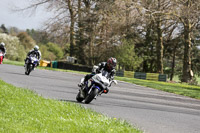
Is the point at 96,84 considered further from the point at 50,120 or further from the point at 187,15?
the point at 187,15

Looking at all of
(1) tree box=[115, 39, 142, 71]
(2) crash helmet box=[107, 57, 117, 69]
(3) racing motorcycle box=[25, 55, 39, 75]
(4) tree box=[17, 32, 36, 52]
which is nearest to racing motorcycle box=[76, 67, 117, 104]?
(2) crash helmet box=[107, 57, 117, 69]

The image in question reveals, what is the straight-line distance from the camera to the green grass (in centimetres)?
644

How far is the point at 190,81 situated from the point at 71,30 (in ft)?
58.5

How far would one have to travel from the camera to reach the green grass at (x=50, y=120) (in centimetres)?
644

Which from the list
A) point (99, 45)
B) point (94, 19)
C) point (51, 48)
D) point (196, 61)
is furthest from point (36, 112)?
point (51, 48)

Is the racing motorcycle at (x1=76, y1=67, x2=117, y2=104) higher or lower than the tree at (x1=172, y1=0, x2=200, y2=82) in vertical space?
lower

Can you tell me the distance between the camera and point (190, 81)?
43.4 meters

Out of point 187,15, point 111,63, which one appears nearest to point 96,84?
point 111,63

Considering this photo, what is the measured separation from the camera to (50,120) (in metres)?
7.32

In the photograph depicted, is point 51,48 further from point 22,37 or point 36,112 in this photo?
point 36,112

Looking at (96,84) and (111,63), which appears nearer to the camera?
(96,84)

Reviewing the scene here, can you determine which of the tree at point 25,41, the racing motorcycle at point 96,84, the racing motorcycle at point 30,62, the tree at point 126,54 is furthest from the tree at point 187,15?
the tree at point 25,41

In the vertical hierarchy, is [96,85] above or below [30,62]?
below

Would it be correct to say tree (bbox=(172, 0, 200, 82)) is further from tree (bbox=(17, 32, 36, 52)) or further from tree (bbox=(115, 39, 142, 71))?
tree (bbox=(17, 32, 36, 52))
